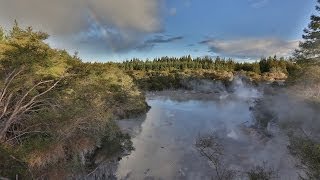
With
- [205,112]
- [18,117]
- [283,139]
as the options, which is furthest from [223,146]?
[205,112]

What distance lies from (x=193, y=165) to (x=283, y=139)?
935cm

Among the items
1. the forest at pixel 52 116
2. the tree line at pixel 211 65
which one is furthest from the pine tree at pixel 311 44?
the tree line at pixel 211 65

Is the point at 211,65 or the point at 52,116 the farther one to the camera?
the point at 211,65

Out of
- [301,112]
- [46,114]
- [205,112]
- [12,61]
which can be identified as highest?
[12,61]

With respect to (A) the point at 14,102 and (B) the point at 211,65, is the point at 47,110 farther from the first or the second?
(B) the point at 211,65

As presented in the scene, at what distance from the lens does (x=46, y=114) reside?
22250 millimetres

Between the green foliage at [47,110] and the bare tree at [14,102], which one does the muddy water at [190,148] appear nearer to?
the green foliage at [47,110]

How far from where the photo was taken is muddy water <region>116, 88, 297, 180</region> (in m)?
25.9

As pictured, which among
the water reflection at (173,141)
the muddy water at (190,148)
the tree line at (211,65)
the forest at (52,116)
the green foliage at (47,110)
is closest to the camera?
the forest at (52,116)

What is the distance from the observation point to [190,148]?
3228 centimetres

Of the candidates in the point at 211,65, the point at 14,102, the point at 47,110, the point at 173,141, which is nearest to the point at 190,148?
the point at 173,141

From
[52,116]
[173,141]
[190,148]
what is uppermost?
[52,116]

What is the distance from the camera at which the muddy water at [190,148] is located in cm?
2594

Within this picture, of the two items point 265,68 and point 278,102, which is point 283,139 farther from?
point 265,68
